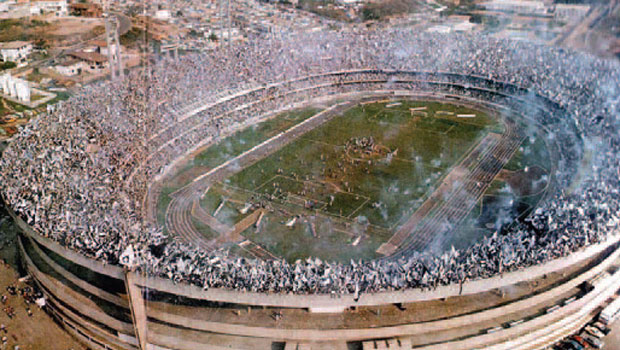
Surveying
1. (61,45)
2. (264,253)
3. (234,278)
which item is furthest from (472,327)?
(61,45)

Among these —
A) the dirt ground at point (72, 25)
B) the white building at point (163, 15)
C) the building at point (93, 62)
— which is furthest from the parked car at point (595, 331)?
the dirt ground at point (72, 25)

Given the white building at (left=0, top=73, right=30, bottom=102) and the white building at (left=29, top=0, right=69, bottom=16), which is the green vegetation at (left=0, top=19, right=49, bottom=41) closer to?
the white building at (left=29, top=0, right=69, bottom=16)

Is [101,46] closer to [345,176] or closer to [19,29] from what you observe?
[19,29]

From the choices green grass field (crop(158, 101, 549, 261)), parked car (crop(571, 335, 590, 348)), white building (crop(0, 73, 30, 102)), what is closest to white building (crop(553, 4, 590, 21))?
green grass field (crop(158, 101, 549, 261))

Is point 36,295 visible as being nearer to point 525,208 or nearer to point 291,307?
point 291,307

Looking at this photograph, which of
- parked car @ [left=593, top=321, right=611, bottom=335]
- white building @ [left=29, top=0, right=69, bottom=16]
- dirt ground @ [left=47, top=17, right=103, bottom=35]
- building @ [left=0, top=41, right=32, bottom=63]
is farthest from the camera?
white building @ [left=29, top=0, right=69, bottom=16]
